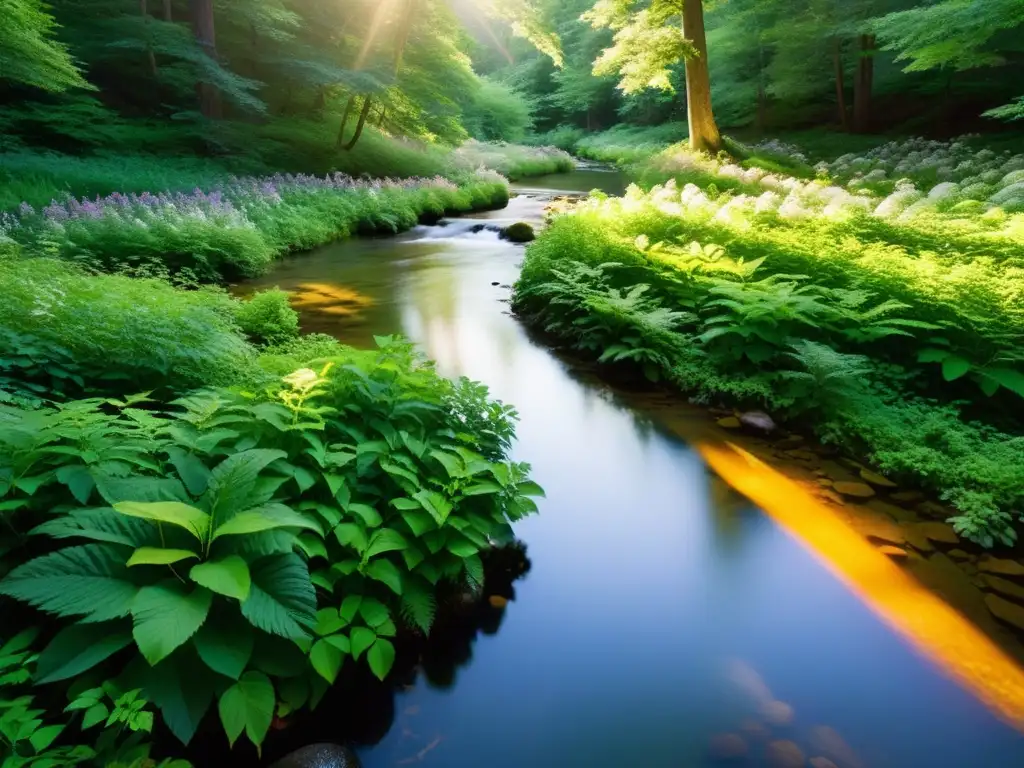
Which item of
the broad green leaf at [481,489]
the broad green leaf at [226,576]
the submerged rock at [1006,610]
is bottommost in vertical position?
the submerged rock at [1006,610]

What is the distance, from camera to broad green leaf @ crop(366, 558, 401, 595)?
2.77 m

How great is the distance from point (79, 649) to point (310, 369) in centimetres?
193

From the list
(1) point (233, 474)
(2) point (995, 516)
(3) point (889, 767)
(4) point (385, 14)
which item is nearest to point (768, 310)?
(2) point (995, 516)

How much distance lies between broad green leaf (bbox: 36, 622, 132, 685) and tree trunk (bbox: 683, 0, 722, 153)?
16.3 metres

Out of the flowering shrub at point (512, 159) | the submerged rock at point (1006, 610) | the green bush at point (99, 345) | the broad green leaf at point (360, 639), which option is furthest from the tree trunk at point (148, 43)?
the submerged rock at point (1006, 610)

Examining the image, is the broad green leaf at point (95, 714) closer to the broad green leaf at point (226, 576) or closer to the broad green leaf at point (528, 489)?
the broad green leaf at point (226, 576)

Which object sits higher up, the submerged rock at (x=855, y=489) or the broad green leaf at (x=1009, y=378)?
the broad green leaf at (x=1009, y=378)

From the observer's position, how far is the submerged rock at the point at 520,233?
13867mm

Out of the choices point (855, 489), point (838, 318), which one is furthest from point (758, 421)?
point (838, 318)

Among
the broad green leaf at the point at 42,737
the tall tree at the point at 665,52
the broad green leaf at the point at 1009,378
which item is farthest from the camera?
the tall tree at the point at 665,52

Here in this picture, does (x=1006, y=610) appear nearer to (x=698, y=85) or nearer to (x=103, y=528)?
(x=103, y=528)

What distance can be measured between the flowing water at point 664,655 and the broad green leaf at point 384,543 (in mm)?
660

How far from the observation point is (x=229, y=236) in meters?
9.80

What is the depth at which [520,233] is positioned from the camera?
13.9m
